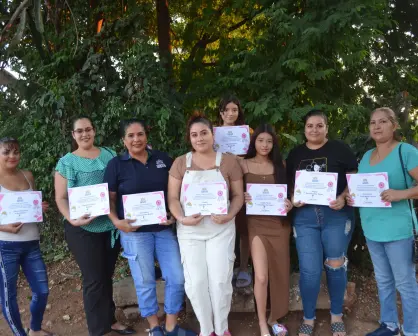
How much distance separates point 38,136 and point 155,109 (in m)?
1.85

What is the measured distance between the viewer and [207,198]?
344 centimetres

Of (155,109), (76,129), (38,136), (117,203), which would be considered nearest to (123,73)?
(155,109)

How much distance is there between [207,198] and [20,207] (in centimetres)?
178

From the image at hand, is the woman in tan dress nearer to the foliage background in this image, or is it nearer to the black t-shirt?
the black t-shirt

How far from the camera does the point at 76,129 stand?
144 inches

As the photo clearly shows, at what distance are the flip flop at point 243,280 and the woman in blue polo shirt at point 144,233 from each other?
2.89ft

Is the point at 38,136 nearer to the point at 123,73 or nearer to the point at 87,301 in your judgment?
the point at 123,73

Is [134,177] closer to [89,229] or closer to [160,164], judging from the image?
[160,164]

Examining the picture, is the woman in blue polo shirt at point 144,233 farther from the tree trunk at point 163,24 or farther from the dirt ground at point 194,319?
the tree trunk at point 163,24

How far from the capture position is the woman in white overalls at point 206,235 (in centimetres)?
347

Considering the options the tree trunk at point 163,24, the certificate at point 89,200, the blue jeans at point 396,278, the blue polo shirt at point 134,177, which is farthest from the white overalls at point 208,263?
the tree trunk at point 163,24

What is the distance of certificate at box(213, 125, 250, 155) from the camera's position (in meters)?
4.04

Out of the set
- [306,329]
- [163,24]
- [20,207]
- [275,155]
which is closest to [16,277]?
[20,207]

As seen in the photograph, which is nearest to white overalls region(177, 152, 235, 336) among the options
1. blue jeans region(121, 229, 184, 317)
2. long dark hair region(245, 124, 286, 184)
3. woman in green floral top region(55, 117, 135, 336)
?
blue jeans region(121, 229, 184, 317)
